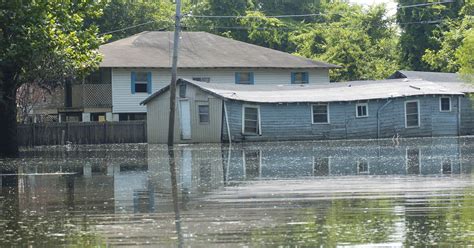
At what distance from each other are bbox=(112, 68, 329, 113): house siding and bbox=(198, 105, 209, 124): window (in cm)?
800

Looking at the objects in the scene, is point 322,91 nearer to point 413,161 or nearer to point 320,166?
point 413,161

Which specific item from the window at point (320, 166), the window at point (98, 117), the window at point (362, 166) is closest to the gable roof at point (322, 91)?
the window at point (98, 117)

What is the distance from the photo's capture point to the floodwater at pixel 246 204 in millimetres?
14289

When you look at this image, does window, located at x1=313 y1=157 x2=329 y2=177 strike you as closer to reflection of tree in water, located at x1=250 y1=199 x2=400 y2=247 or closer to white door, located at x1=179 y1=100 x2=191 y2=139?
reflection of tree in water, located at x1=250 y1=199 x2=400 y2=247

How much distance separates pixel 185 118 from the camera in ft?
182

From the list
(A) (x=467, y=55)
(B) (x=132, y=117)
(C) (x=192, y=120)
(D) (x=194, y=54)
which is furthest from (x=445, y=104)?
(B) (x=132, y=117)

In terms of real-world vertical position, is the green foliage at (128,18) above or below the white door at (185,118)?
above

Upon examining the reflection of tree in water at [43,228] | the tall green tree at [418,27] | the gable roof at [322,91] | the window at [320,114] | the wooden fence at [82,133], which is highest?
the tall green tree at [418,27]

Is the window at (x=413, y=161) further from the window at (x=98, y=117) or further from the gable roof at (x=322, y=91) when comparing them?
the window at (x=98, y=117)

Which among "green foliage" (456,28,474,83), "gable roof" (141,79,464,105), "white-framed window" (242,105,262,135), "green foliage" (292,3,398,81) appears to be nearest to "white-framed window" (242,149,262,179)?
"white-framed window" (242,105,262,135)

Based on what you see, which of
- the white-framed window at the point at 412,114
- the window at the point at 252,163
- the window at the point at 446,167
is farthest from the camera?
the white-framed window at the point at 412,114

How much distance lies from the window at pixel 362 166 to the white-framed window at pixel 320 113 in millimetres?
23348

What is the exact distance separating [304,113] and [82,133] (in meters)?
12.7

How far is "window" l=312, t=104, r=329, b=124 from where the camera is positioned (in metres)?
56.0
